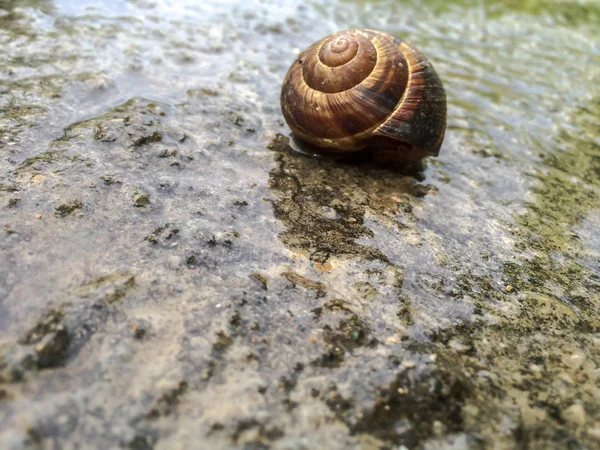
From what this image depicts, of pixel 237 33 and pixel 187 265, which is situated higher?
pixel 237 33

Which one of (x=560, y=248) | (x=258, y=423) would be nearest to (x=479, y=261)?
(x=560, y=248)

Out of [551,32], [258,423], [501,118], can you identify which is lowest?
[258,423]

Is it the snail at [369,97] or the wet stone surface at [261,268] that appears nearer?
the wet stone surface at [261,268]

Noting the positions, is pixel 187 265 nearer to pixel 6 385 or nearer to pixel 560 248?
pixel 6 385

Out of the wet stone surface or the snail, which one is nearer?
the wet stone surface

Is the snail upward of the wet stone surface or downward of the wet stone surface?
upward
